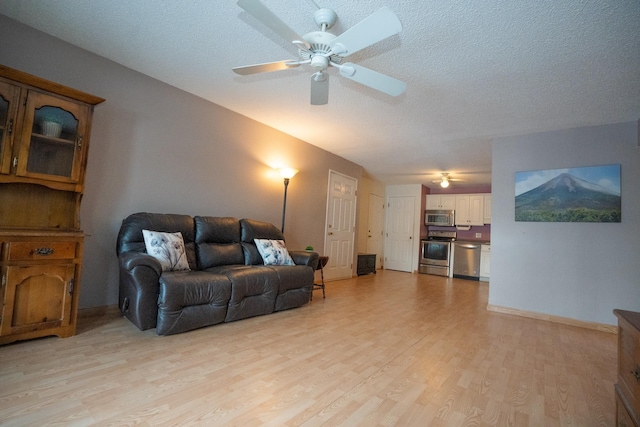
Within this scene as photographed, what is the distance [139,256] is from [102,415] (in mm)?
1222

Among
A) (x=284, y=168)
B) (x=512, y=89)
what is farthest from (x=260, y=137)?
(x=512, y=89)

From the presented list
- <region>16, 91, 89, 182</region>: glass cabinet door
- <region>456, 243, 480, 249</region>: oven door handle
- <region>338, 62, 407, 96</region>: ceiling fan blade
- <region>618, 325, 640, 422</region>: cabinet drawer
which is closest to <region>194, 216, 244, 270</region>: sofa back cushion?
<region>16, 91, 89, 182</region>: glass cabinet door

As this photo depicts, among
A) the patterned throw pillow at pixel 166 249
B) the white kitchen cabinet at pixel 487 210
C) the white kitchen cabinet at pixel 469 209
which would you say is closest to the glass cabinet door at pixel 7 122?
the patterned throw pillow at pixel 166 249

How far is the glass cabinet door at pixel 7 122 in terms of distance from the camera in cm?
206

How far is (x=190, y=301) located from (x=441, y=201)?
7002 millimetres

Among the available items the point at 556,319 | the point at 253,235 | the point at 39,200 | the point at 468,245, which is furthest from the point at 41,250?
the point at 468,245

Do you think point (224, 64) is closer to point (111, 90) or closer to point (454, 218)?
point (111, 90)

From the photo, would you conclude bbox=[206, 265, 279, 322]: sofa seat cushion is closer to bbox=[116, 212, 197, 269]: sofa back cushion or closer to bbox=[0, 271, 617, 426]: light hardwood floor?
bbox=[0, 271, 617, 426]: light hardwood floor

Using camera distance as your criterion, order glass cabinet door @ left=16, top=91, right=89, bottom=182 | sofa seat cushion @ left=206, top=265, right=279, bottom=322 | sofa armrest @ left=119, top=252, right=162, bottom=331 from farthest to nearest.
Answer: sofa seat cushion @ left=206, top=265, right=279, bottom=322 → sofa armrest @ left=119, top=252, right=162, bottom=331 → glass cabinet door @ left=16, top=91, right=89, bottom=182

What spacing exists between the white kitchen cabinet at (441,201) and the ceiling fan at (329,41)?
20.4ft

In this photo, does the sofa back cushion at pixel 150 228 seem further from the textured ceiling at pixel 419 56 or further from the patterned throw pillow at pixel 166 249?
the textured ceiling at pixel 419 56

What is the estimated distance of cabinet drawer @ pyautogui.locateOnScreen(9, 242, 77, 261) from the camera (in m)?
1.96

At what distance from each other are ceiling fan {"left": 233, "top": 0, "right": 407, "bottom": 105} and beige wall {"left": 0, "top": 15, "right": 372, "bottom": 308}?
63.2 inches

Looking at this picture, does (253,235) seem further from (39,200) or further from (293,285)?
(39,200)
